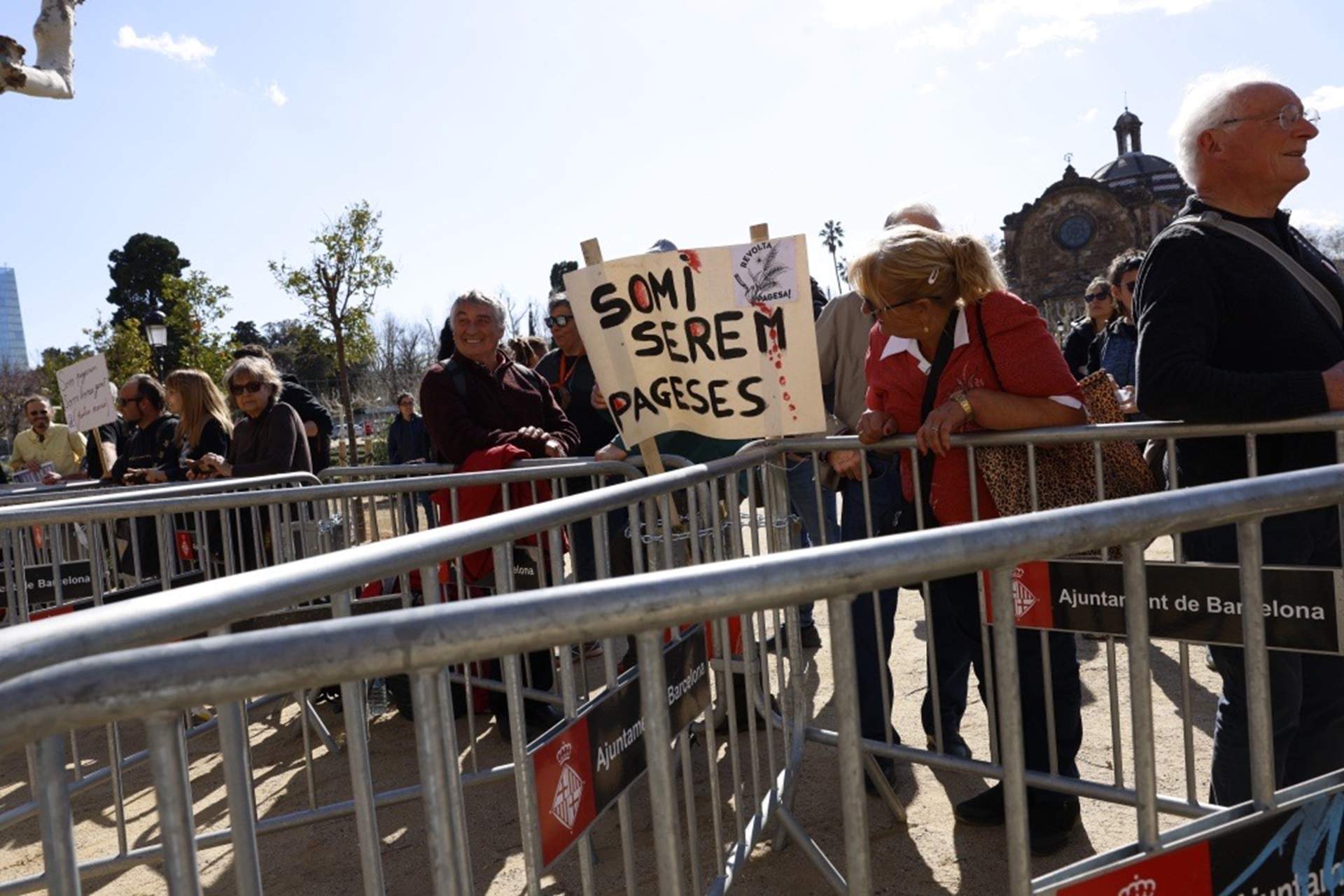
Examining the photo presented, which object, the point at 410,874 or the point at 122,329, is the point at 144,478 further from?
the point at 122,329

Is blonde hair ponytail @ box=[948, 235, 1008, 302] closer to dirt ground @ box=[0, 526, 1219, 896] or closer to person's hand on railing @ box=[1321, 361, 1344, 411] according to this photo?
person's hand on railing @ box=[1321, 361, 1344, 411]

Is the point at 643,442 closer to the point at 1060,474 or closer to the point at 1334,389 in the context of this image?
the point at 1060,474

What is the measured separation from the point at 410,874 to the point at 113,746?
1027 mm

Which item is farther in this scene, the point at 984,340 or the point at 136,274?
the point at 136,274

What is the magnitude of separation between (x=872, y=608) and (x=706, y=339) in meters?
1.11

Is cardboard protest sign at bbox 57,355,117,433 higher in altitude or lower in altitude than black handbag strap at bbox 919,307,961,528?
higher

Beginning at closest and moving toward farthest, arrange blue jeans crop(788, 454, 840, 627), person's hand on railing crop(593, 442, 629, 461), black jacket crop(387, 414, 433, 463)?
blue jeans crop(788, 454, 840, 627)
person's hand on railing crop(593, 442, 629, 461)
black jacket crop(387, 414, 433, 463)

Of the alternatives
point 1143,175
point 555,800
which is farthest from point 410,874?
point 1143,175

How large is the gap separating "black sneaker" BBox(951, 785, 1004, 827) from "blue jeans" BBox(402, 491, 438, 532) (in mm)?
2748

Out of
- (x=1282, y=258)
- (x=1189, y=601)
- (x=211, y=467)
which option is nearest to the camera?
(x=1189, y=601)

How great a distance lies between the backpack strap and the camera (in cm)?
289

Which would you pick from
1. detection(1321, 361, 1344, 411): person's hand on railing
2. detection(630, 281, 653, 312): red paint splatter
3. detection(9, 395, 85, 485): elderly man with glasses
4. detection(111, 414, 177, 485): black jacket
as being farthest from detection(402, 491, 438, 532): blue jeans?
detection(9, 395, 85, 485): elderly man with glasses

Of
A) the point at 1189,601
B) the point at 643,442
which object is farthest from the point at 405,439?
the point at 1189,601

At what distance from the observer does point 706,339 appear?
4.05 m
